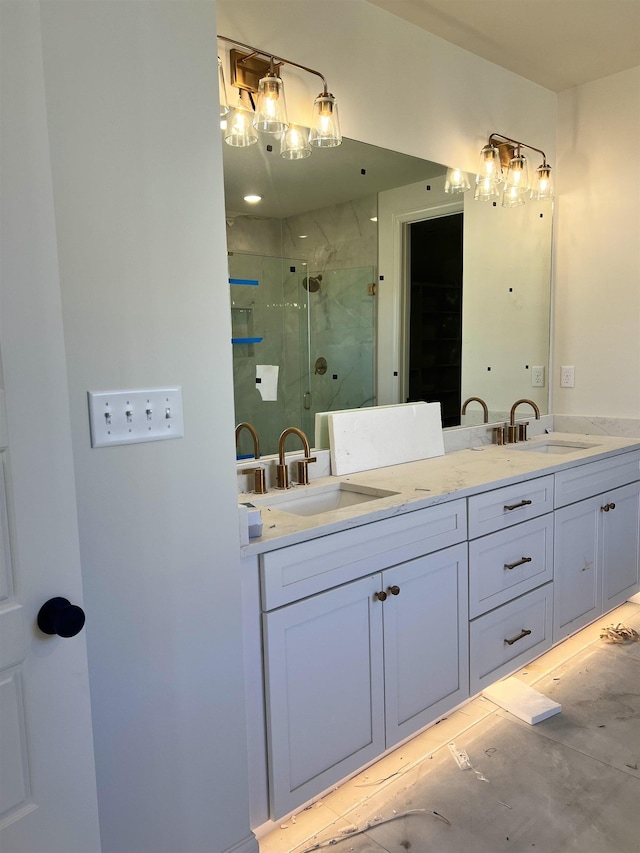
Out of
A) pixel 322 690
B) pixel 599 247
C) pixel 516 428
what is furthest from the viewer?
pixel 599 247

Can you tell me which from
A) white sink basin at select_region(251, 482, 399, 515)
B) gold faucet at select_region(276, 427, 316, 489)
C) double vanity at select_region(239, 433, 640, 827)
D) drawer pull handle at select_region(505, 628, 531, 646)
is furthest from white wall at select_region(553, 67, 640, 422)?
gold faucet at select_region(276, 427, 316, 489)

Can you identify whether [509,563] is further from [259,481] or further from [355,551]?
[259,481]

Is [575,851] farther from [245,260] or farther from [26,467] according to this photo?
[245,260]

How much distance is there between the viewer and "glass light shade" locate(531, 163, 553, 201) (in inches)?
124

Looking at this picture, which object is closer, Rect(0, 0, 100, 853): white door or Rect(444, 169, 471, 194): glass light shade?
Rect(0, 0, 100, 853): white door

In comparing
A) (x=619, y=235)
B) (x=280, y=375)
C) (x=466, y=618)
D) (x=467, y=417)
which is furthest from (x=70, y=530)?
(x=619, y=235)

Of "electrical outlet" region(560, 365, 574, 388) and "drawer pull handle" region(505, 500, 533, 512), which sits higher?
"electrical outlet" region(560, 365, 574, 388)

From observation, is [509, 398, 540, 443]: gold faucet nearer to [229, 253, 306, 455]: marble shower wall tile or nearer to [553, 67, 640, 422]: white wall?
[553, 67, 640, 422]: white wall

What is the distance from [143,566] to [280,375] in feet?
3.23

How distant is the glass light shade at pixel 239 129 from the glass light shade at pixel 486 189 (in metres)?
1.28

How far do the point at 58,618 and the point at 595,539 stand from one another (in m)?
2.40

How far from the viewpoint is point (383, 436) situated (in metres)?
2.49

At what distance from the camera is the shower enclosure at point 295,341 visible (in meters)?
2.06

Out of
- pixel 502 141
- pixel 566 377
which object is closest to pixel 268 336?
pixel 502 141
